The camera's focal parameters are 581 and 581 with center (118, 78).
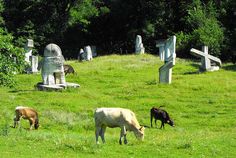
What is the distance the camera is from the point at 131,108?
39125 mm

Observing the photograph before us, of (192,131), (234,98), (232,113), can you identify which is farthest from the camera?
(234,98)

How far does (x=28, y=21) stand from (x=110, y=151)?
62.3m

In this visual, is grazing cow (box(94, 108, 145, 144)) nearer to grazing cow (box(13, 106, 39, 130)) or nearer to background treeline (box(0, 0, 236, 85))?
grazing cow (box(13, 106, 39, 130))

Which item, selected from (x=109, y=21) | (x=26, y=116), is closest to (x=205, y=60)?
(x=26, y=116)

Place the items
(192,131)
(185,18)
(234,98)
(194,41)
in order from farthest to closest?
(185,18) < (194,41) < (234,98) < (192,131)

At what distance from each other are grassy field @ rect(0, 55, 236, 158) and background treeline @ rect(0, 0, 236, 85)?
1044cm

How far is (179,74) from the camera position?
179 ft

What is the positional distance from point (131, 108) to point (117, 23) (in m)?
46.4

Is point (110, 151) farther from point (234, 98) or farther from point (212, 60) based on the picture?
point (212, 60)

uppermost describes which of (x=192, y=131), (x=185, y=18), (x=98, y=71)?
(x=185, y=18)

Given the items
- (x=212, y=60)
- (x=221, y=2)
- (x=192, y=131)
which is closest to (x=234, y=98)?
(x=192, y=131)

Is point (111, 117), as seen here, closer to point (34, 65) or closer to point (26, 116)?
point (26, 116)

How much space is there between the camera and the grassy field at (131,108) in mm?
24078

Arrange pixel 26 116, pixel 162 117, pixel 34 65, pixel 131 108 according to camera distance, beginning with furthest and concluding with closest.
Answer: pixel 34 65, pixel 131 108, pixel 162 117, pixel 26 116
